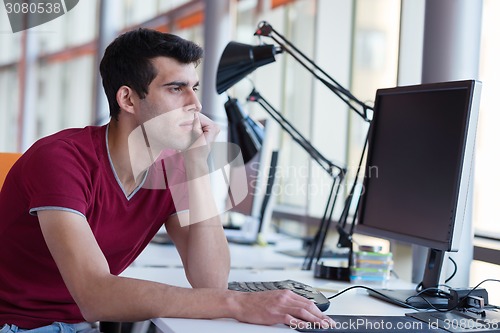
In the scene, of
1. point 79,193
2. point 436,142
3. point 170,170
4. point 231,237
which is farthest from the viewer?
point 231,237

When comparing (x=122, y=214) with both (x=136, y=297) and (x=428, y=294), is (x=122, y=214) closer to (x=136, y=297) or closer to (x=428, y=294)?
(x=136, y=297)

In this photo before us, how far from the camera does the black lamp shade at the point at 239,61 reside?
2.25 m

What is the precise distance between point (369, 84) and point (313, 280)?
1.77m

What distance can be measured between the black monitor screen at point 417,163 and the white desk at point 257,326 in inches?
7.4

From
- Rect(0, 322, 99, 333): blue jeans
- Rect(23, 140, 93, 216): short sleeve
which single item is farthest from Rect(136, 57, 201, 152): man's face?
Rect(0, 322, 99, 333): blue jeans

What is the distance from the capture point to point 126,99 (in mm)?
1761

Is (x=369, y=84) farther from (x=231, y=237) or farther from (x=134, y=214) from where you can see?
(x=134, y=214)

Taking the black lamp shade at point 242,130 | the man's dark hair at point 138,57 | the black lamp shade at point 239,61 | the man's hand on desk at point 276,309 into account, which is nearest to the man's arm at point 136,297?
the man's hand on desk at point 276,309

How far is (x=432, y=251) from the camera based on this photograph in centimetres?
169

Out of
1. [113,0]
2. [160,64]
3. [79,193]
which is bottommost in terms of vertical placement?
[79,193]

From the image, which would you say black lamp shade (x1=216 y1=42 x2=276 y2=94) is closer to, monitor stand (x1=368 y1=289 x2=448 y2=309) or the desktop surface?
the desktop surface

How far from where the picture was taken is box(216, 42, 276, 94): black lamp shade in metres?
2.25

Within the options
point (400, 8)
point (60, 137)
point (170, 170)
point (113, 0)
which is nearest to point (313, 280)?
point (170, 170)

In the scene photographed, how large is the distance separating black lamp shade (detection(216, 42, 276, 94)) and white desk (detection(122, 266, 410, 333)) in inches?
27.4
